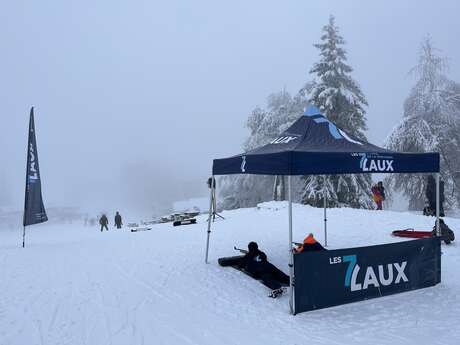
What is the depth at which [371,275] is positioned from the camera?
6.60 meters

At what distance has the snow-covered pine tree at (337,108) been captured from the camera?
911 inches

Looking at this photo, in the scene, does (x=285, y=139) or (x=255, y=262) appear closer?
(x=255, y=262)

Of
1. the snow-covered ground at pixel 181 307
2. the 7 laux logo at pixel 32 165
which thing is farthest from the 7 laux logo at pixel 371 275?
the 7 laux logo at pixel 32 165

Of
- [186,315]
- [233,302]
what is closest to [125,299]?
[186,315]

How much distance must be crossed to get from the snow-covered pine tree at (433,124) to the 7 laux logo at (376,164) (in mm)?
16462

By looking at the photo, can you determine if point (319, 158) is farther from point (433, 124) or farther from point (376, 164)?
point (433, 124)

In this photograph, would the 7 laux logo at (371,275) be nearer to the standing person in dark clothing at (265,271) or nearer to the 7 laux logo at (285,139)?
the standing person in dark clothing at (265,271)

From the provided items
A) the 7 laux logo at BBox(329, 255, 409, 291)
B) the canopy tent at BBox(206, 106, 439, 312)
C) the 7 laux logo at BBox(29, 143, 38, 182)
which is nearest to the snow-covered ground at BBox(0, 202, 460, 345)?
the 7 laux logo at BBox(329, 255, 409, 291)

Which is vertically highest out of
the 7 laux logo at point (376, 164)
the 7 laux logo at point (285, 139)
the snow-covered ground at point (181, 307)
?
the 7 laux logo at point (285, 139)

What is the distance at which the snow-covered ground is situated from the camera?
5.30m

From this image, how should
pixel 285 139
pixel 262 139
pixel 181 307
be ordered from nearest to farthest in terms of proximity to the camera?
1. pixel 181 307
2. pixel 285 139
3. pixel 262 139

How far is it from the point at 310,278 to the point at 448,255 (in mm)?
5419

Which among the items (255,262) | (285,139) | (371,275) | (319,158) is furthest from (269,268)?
(285,139)

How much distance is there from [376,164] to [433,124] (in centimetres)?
1854
